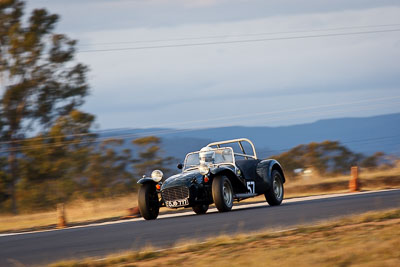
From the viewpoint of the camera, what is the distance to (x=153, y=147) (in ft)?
141

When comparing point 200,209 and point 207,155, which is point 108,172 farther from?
point 200,209

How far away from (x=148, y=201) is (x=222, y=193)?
1.97m

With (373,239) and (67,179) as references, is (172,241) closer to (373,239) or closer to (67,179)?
(373,239)

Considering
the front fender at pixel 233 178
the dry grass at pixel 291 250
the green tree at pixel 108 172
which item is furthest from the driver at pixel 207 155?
the green tree at pixel 108 172

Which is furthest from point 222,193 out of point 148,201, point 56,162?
point 56,162

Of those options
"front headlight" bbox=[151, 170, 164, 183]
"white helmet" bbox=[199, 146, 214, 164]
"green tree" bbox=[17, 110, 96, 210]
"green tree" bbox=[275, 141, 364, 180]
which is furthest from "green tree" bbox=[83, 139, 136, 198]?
"front headlight" bbox=[151, 170, 164, 183]

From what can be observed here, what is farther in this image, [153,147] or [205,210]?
[153,147]

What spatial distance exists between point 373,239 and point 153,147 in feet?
114

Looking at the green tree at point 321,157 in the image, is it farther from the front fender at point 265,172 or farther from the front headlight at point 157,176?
the front headlight at point 157,176

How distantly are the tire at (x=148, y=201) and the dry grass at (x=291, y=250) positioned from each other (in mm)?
6397

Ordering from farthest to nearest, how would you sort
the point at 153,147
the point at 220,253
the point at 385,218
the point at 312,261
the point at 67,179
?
the point at 153,147
the point at 67,179
the point at 385,218
the point at 220,253
the point at 312,261

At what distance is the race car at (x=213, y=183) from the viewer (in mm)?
15955

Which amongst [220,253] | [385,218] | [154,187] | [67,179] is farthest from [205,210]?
[67,179]

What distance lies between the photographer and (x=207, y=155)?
17.7 metres
